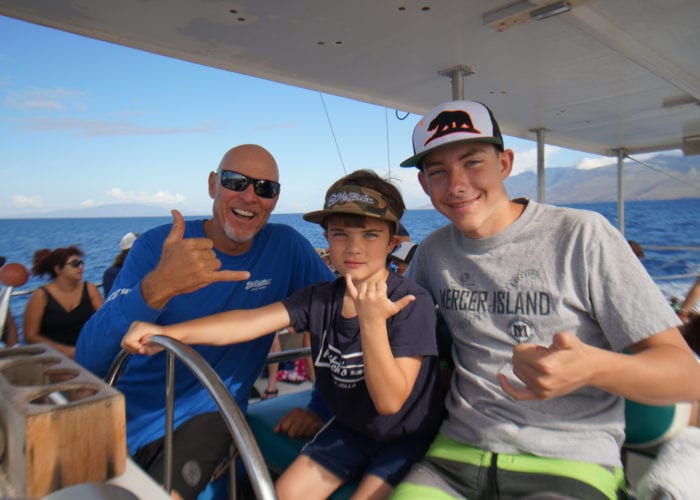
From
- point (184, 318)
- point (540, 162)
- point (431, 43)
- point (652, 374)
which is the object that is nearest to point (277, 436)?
point (184, 318)

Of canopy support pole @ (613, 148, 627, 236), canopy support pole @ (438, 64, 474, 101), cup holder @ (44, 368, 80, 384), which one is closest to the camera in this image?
cup holder @ (44, 368, 80, 384)

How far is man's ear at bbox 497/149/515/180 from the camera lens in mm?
1795

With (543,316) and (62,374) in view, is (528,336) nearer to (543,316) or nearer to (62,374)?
(543,316)

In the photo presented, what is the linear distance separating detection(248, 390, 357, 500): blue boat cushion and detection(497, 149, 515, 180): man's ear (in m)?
1.30

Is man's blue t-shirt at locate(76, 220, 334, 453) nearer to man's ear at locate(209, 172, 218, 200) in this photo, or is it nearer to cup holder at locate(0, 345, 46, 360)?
man's ear at locate(209, 172, 218, 200)

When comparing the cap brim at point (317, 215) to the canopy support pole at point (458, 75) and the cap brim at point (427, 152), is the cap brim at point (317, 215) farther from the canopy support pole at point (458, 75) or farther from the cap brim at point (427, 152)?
the canopy support pole at point (458, 75)

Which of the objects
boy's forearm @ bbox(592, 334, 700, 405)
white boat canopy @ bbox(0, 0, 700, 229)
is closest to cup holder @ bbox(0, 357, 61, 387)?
boy's forearm @ bbox(592, 334, 700, 405)

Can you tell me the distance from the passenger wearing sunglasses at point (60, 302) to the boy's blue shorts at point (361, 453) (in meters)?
3.37

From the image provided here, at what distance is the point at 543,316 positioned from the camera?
155 cm

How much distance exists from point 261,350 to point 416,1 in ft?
7.54

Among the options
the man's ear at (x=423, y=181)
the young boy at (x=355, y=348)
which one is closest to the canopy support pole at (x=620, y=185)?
the man's ear at (x=423, y=181)

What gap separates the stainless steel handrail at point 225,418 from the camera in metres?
1.05

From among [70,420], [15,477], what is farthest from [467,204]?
[15,477]

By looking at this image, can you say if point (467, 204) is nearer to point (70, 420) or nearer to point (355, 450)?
point (355, 450)
